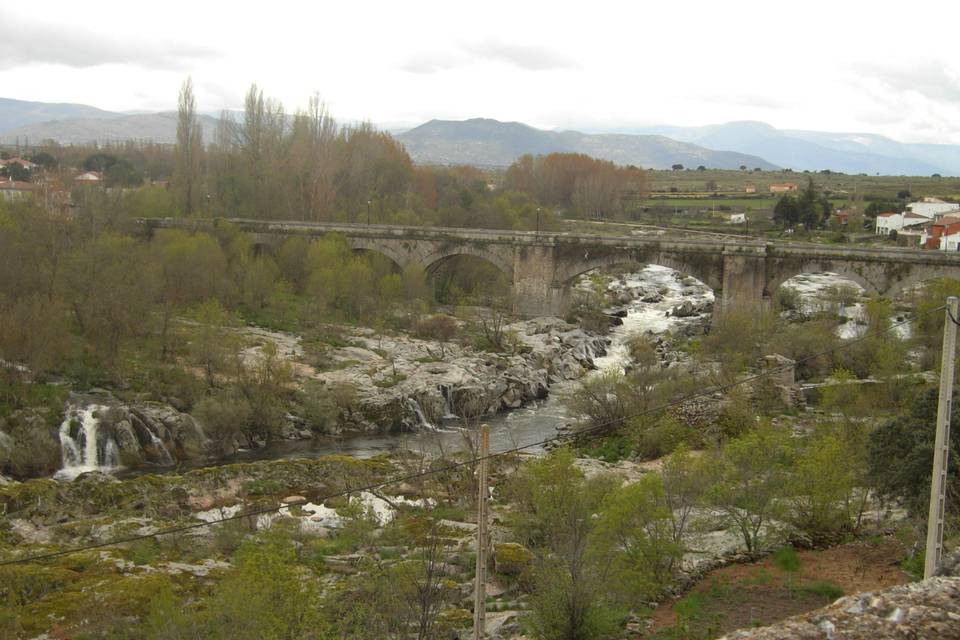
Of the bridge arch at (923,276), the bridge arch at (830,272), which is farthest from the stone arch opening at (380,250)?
the bridge arch at (923,276)

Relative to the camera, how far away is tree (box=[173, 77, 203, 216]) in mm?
57656

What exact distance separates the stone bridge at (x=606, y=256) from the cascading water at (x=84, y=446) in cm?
2382

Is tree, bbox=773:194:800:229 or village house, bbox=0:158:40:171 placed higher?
village house, bbox=0:158:40:171

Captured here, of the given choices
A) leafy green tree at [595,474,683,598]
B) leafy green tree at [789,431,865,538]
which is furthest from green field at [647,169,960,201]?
leafy green tree at [595,474,683,598]

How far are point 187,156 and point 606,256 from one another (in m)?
29.5

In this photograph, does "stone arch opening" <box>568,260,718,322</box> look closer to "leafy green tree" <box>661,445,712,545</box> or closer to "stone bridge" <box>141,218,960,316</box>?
"stone bridge" <box>141,218,960,316</box>

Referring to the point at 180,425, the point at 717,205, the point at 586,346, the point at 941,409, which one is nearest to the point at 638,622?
the point at 941,409

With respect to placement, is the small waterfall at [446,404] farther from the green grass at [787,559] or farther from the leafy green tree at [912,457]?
the leafy green tree at [912,457]

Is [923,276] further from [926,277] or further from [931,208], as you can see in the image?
[931,208]

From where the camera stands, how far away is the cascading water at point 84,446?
2625 centimetres

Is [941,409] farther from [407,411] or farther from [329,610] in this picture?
[407,411]

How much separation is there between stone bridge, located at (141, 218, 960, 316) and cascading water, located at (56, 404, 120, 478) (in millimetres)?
23819

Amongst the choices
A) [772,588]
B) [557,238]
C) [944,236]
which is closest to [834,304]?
[557,238]

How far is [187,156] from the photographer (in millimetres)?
58750
